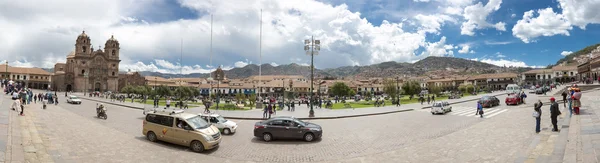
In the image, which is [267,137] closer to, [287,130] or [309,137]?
[287,130]

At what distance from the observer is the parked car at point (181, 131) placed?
34.9ft

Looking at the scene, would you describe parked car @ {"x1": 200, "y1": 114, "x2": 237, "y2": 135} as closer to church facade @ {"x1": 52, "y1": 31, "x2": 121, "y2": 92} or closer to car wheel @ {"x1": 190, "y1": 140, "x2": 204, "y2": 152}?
car wheel @ {"x1": 190, "y1": 140, "x2": 204, "y2": 152}

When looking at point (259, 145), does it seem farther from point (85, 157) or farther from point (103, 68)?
point (103, 68)

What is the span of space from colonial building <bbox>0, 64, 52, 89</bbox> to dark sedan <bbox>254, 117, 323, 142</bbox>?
10423 cm

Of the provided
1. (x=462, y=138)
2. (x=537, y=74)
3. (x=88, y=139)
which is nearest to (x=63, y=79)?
(x=88, y=139)

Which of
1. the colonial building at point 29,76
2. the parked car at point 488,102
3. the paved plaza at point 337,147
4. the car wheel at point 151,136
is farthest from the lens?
the colonial building at point 29,76

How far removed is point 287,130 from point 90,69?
9361 centimetres

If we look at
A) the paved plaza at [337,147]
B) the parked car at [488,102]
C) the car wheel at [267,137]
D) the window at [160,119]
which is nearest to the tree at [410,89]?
the parked car at [488,102]

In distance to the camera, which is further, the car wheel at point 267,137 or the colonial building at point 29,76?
the colonial building at point 29,76

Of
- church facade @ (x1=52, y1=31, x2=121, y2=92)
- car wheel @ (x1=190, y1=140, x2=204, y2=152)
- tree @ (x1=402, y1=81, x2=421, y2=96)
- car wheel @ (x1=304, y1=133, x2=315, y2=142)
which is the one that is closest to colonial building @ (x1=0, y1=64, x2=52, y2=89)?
church facade @ (x1=52, y1=31, x2=121, y2=92)

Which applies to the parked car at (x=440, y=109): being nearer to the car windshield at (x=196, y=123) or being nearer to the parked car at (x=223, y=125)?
the parked car at (x=223, y=125)

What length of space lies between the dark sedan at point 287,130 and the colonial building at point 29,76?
104 m

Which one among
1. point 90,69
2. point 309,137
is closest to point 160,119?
point 309,137

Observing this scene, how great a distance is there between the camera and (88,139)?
10.7 meters
